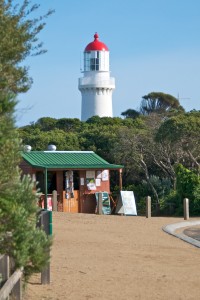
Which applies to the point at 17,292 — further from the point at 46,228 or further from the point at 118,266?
the point at 118,266

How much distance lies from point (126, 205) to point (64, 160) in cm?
312

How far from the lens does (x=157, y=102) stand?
77.6 metres

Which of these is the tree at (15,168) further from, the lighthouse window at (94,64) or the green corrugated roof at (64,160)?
the lighthouse window at (94,64)

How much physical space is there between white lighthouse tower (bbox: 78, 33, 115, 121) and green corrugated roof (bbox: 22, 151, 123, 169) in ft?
137

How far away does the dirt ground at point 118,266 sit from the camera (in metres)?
11.2

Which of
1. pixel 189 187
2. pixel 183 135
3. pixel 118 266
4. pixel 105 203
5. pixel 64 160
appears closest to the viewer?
pixel 118 266

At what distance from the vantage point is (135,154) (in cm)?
3891

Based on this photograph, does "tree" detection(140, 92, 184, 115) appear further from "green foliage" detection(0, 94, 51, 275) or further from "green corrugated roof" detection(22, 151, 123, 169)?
"green foliage" detection(0, 94, 51, 275)

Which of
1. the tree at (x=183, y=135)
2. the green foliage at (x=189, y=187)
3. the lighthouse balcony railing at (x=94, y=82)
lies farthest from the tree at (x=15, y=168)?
the lighthouse balcony railing at (x=94, y=82)

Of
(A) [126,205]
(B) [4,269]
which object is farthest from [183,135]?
(B) [4,269]

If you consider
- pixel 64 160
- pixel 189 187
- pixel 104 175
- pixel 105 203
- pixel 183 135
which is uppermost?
pixel 183 135

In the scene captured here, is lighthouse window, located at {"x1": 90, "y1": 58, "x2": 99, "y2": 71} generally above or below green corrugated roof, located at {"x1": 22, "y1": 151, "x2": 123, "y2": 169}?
above

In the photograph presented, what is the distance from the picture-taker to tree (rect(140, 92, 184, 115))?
250ft

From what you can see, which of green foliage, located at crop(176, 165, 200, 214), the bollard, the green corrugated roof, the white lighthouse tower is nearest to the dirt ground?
the bollard
